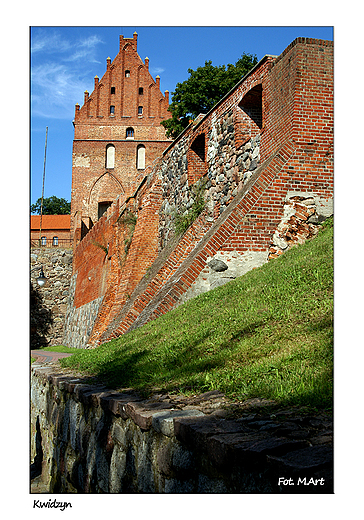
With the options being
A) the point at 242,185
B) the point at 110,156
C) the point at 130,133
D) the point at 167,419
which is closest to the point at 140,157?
the point at 130,133

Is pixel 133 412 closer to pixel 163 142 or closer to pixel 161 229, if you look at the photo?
pixel 161 229

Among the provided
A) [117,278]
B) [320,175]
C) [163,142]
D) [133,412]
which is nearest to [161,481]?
[133,412]

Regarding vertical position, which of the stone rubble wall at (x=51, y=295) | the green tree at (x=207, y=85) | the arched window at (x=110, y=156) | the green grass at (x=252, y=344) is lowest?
the green grass at (x=252, y=344)

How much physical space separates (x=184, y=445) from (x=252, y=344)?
1.32m

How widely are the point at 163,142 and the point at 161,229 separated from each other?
21975mm

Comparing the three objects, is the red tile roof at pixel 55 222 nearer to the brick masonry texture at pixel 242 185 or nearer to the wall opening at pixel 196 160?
the brick masonry texture at pixel 242 185

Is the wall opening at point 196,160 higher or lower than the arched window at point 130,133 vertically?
lower

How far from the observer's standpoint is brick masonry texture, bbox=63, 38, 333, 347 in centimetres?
714

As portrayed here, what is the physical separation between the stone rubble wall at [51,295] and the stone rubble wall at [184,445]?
65.7ft

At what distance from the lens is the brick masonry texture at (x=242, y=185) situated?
714cm

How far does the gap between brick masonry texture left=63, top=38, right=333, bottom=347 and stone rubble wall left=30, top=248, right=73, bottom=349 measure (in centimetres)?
1162

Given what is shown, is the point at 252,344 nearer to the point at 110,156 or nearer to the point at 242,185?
the point at 242,185

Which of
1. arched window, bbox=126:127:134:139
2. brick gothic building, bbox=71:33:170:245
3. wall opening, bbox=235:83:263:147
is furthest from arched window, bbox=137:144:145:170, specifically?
wall opening, bbox=235:83:263:147

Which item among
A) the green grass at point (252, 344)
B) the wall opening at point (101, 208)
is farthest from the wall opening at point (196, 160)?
the wall opening at point (101, 208)
